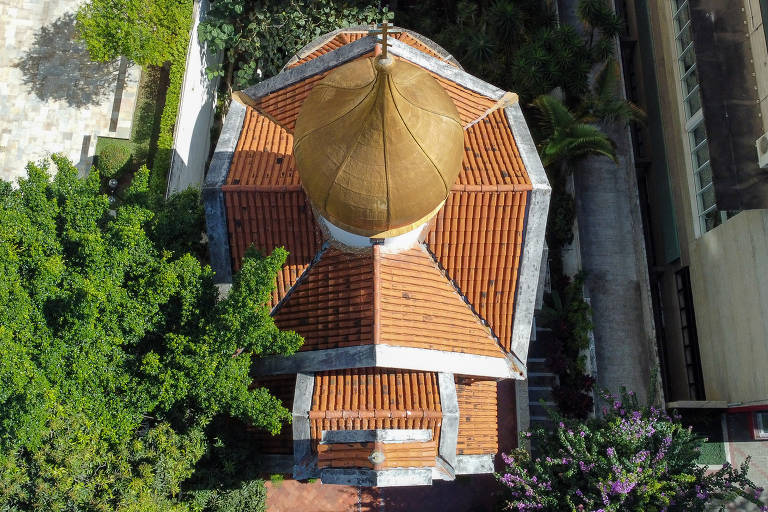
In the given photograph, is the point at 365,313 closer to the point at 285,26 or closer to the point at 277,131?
the point at 277,131

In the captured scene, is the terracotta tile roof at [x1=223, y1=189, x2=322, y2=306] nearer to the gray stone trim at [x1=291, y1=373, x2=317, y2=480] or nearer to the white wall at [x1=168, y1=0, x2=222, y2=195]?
the gray stone trim at [x1=291, y1=373, x2=317, y2=480]

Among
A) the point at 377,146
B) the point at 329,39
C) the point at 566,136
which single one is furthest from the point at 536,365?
the point at 377,146

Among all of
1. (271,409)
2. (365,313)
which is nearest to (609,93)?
(365,313)

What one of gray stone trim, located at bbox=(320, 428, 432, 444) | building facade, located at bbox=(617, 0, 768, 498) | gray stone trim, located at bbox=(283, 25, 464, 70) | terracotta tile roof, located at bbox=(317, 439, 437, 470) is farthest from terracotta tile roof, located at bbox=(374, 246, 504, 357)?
building facade, located at bbox=(617, 0, 768, 498)

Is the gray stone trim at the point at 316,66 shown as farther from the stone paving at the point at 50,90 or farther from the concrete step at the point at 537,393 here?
the concrete step at the point at 537,393

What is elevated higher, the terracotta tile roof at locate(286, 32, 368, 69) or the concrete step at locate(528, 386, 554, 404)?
the terracotta tile roof at locate(286, 32, 368, 69)

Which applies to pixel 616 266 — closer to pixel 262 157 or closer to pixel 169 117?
pixel 262 157
